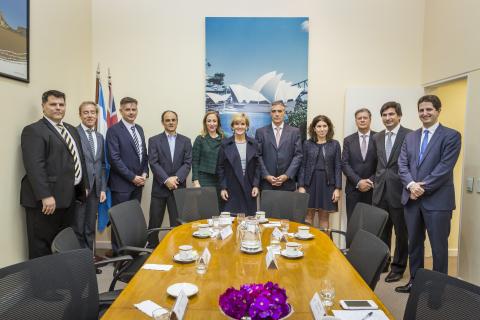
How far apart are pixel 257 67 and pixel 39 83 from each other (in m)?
2.66

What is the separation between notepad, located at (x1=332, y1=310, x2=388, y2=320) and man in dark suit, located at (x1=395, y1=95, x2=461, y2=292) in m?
2.19

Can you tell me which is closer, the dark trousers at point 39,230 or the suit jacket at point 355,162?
the dark trousers at point 39,230

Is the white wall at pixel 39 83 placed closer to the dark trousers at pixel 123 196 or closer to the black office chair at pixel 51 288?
the dark trousers at pixel 123 196

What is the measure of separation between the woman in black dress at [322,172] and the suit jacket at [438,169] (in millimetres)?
1069

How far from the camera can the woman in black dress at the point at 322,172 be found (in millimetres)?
4391

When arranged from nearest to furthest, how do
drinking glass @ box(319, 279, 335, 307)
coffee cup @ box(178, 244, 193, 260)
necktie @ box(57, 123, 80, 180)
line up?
drinking glass @ box(319, 279, 335, 307) → coffee cup @ box(178, 244, 193, 260) → necktie @ box(57, 123, 80, 180)

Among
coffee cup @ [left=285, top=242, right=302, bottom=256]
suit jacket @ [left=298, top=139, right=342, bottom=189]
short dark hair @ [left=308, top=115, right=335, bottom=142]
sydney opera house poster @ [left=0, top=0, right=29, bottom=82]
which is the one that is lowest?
coffee cup @ [left=285, top=242, right=302, bottom=256]

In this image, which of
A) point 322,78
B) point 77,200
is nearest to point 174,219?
point 77,200

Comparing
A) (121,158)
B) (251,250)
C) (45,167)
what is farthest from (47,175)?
(251,250)

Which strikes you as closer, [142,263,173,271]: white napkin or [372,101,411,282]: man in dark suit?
[142,263,173,271]: white napkin

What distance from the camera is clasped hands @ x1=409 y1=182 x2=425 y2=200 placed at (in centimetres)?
330

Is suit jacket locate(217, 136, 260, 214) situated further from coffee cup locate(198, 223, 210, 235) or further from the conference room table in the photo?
the conference room table

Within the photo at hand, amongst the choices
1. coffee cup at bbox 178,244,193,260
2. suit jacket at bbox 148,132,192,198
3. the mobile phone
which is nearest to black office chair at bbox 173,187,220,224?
suit jacket at bbox 148,132,192,198

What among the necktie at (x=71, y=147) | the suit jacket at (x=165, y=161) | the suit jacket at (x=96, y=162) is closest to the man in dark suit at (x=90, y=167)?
the suit jacket at (x=96, y=162)
